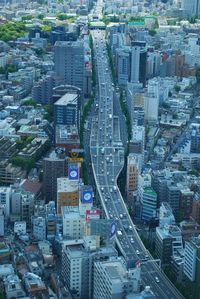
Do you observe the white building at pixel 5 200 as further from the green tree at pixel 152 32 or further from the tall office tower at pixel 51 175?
the green tree at pixel 152 32

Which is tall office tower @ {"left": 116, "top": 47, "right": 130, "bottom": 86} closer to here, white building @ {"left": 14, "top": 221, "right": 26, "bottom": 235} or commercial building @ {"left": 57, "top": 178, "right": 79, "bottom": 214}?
commercial building @ {"left": 57, "top": 178, "right": 79, "bottom": 214}

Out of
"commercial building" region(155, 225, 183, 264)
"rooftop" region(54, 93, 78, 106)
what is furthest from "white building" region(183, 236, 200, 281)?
"rooftop" region(54, 93, 78, 106)

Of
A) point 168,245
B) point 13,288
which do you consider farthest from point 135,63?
point 13,288

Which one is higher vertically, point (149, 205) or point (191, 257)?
point (191, 257)

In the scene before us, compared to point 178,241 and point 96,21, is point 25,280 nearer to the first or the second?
point 178,241

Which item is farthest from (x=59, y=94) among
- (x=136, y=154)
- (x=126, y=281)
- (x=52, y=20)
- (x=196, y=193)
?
(x=52, y=20)

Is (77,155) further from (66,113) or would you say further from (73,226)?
(73,226)

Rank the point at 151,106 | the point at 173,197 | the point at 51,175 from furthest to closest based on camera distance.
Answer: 1. the point at 151,106
2. the point at 51,175
3. the point at 173,197
